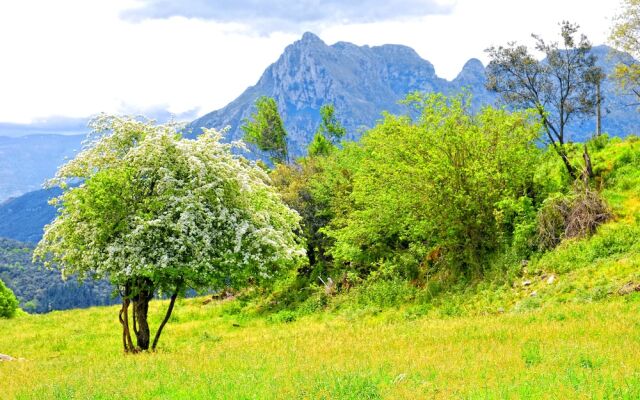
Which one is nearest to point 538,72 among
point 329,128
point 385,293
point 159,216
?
point 385,293

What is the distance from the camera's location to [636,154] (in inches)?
1217

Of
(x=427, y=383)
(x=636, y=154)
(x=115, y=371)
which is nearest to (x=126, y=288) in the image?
(x=115, y=371)

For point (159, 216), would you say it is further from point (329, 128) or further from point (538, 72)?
point (329, 128)

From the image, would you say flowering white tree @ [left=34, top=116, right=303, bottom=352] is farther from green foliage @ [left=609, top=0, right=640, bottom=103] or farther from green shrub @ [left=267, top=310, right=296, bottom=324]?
green foliage @ [left=609, top=0, right=640, bottom=103]

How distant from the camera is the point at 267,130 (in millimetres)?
76062

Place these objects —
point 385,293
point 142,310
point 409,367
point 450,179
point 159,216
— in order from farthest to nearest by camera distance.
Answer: point 385,293, point 450,179, point 142,310, point 159,216, point 409,367

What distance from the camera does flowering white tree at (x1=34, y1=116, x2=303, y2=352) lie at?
17953 mm

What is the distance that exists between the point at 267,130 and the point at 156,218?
58.6 metres

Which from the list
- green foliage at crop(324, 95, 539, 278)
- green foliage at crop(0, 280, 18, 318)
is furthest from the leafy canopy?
green foliage at crop(0, 280, 18, 318)

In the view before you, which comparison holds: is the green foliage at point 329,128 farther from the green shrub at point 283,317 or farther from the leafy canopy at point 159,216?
the leafy canopy at point 159,216

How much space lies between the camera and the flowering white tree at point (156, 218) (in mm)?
17953

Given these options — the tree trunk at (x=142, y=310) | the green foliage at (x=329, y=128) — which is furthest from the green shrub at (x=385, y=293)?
the green foliage at (x=329, y=128)

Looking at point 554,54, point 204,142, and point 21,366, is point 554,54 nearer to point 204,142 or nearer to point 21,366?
point 204,142

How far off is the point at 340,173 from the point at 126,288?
916 inches
